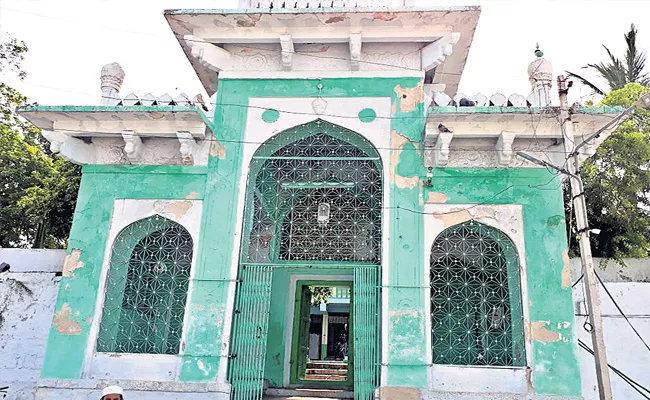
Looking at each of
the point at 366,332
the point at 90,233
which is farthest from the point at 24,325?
the point at 366,332

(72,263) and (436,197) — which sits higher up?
(436,197)

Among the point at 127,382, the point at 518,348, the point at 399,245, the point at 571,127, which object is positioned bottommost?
the point at 127,382

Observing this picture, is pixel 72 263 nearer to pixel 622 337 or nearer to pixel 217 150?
pixel 217 150

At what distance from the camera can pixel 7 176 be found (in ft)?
41.2

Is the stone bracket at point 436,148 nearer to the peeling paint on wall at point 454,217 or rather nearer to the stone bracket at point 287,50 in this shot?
the peeling paint on wall at point 454,217

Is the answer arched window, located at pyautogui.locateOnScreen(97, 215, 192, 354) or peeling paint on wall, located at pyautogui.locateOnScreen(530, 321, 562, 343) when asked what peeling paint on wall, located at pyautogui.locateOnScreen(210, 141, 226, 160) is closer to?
arched window, located at pyautogui.locateOnScreen(97, 215, 192, 354)

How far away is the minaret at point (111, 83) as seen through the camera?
7.36 metres

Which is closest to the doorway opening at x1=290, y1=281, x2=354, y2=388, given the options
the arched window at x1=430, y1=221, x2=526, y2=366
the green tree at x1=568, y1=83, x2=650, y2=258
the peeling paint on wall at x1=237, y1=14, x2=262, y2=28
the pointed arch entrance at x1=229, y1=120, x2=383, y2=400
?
the pointed arch entrance at x1=229, y1=120, x2=383, y2=400

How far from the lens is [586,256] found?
5441mm

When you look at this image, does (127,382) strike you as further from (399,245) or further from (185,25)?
(185,25)

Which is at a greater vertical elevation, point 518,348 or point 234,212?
point 234,212

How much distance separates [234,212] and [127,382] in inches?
96.5

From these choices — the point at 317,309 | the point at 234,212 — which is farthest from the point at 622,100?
the point at 317,309

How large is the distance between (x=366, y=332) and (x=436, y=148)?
2.50m
